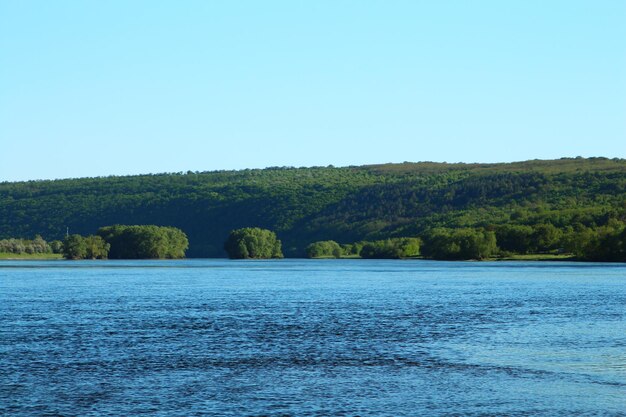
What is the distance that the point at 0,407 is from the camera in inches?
1471

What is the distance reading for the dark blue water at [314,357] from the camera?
126ft

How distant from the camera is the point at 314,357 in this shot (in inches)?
2000

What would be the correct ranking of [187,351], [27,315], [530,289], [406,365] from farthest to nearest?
[530,289]
[27,315]
[187,351]
[406,365]

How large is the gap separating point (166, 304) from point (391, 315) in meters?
23.3

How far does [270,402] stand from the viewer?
38469 mm

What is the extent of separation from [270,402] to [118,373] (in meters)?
9.91

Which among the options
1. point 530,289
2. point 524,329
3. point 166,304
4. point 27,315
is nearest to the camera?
point 524,329

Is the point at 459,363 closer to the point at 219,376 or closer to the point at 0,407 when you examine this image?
the point at 219,376

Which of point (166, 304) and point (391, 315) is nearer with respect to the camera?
point (391, 315)

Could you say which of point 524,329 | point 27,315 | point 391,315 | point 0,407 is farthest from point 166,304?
point 0,407

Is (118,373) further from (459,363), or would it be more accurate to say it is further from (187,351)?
(459,363)

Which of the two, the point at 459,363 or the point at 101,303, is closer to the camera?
the point at 459,363

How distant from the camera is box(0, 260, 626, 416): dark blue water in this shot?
3834 cm

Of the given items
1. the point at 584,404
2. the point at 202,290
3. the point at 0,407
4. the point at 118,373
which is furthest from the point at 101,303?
the point at 584,404
